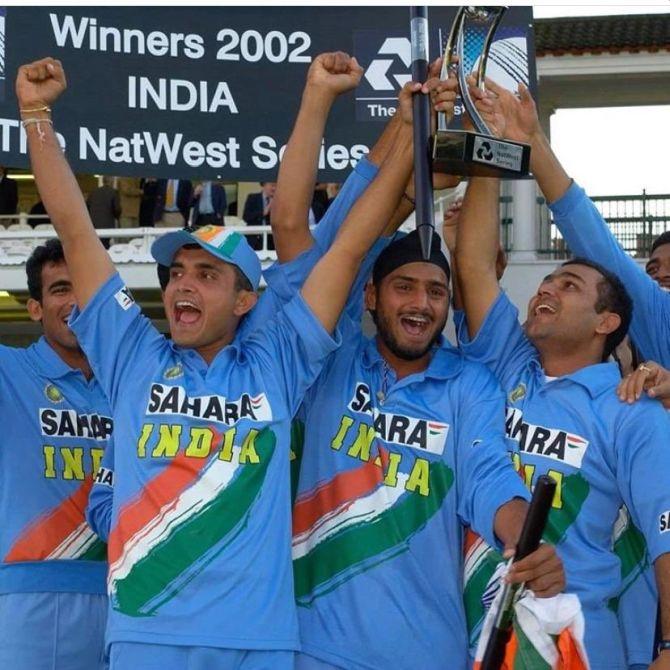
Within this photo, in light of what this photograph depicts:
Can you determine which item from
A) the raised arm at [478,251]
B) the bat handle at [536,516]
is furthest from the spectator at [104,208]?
the bat handle at [536,516]

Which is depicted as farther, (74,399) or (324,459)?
(74,399)

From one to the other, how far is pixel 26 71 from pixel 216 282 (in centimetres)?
89

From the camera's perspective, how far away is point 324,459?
4.77 m

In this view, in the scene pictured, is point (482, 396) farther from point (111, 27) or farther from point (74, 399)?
point (111, 27)

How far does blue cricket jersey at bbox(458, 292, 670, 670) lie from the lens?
4551mm

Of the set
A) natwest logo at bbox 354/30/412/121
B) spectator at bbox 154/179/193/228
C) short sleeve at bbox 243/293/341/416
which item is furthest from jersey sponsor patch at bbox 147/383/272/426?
spectator at bbox 154/179/193/228

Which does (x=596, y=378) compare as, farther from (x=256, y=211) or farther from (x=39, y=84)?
(x=256, y=211)

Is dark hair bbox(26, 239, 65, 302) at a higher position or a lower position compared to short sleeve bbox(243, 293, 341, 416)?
higher

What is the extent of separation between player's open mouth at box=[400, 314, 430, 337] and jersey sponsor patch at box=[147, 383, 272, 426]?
617mm

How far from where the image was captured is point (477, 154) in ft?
14.9

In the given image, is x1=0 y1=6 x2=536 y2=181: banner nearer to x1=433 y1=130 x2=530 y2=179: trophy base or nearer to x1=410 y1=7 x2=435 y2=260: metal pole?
x1=410 y1=7 x2=435 y2=260: metal pole

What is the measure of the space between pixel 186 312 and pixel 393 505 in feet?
2.88

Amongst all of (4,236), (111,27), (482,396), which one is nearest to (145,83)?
(111,27)

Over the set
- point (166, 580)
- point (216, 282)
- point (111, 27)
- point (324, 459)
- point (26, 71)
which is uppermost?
point (111, 27)
